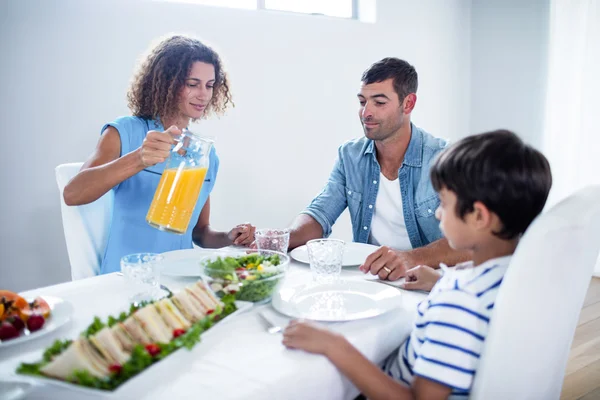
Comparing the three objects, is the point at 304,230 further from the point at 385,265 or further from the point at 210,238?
the point at 385,265

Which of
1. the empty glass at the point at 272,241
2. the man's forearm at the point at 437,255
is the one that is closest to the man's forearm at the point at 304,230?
the empty glass at the point at 272,241

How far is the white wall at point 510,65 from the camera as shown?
11.1 ft

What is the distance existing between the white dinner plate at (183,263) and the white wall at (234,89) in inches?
41.1

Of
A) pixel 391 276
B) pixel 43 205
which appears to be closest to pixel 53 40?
pixel 43 205

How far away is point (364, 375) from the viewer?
0.75m

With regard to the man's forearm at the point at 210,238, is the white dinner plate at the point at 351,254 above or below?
above

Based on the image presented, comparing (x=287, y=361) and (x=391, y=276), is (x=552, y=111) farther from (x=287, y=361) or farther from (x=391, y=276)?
(x=287, y=361)

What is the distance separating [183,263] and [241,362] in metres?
0.52

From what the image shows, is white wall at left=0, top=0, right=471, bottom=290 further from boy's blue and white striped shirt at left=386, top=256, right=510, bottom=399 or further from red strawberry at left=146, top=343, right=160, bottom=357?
boy's blue and white striped shirt at left=386, top=256, right=510, bottom=399

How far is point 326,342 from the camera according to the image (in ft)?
2.50

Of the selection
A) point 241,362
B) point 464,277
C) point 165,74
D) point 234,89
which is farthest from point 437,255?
point 234,89

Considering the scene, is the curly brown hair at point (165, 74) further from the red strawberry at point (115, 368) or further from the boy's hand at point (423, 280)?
the red strawberry at point (115, 368)

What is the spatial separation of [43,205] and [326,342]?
1.69 meters

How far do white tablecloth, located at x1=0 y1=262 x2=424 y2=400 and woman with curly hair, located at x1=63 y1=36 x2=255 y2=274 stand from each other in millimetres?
592
